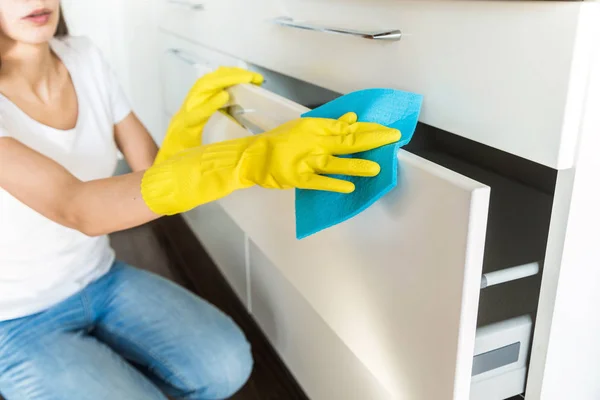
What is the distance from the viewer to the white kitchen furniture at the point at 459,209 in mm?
407

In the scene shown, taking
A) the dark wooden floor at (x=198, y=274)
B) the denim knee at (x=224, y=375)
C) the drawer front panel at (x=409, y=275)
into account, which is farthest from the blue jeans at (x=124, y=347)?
the drawer front panel at (x=409, y=275)

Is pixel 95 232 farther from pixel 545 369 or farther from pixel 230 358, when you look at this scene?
pixel 545 369

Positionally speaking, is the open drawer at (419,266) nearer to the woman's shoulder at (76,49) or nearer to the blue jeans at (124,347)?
the blue jeans at (124,347)

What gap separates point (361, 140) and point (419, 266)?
11 centimetres

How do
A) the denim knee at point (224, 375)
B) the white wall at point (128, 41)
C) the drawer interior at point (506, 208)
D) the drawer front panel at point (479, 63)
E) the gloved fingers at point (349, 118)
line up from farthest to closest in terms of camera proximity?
1. the white wall at point (128, 41)
2. the denim knee at point (224, 375)
3. the drawer interior at point (506, 208)
4. the gloved fingers at point (349, 118)
5. the drawer front panel at point (479, 63)

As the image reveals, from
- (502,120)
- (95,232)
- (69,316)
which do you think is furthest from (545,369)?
(69,316)

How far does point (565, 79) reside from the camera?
393 mm

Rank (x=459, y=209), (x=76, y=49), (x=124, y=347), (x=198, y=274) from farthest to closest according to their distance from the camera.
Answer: (x=198, y=274) < (x=76, y=49) < (x=124, y=347) < (x=459, y=209)

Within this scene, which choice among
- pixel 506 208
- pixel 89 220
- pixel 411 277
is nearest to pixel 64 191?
pixel 89 220

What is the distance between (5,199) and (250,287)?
499 millimetres

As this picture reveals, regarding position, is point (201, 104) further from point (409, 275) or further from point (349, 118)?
point (409, 275)

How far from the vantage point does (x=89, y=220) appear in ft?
2.18

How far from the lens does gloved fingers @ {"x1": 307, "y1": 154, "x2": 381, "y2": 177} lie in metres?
0.46

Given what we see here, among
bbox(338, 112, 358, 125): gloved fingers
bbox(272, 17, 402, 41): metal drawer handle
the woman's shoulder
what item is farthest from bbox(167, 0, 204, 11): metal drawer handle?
bbox(338, 112, 358, 125): gloved fingers
